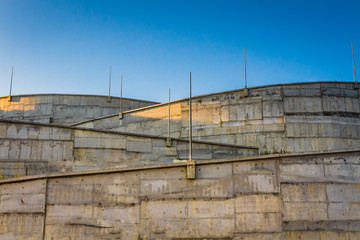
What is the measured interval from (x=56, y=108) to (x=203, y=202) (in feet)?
82.7

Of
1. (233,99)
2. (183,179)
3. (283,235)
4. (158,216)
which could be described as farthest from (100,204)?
(233,99)

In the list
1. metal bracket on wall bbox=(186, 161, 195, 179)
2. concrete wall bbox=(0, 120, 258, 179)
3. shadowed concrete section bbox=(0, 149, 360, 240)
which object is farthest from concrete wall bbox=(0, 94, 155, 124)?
metal bracket on wall bbox=(186, 161, 195, 179)

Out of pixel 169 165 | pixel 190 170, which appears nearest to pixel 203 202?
pixel 190 170

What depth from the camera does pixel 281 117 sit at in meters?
27.9

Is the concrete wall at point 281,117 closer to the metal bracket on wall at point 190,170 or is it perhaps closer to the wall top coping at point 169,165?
the wall top coping at point 169,165

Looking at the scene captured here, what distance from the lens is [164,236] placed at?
16.8 meters

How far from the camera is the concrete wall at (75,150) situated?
22.7 m

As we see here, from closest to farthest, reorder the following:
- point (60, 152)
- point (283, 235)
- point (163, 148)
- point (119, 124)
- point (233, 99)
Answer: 1. point (283, 235)
2. point (60, 152)
3. point (163, 148)
4. point (233, 99)
5. point (119, 124)

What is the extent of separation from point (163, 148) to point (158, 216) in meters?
8.12

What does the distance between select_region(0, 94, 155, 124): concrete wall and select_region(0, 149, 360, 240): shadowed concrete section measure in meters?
21.4

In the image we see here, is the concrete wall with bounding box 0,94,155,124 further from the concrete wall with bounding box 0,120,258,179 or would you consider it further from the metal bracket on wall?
the metal bracket on wall

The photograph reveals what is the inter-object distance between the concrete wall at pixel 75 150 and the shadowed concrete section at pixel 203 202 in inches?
211

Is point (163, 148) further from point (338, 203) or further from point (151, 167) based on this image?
point (338, 203)

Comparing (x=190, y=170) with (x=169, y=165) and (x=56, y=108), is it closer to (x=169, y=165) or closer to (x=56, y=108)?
(x=169, y=165)
